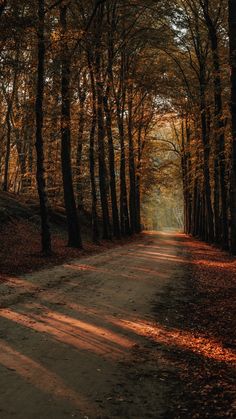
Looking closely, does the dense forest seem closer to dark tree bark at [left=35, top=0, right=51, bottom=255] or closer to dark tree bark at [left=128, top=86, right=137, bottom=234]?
dark tree bark at [left=35, top=0, right=51, bottom=255]

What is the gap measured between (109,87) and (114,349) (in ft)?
78.9

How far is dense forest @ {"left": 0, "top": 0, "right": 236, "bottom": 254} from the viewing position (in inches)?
683

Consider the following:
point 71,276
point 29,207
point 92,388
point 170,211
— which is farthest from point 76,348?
point 170,211

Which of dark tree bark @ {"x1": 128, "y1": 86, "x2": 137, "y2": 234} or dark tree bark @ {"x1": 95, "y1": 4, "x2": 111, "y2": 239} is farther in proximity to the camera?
dark tree bark @ {"x1": 128, "y1": 86, "x2": 137, "y2": 234}

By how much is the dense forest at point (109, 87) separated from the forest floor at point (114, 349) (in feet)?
20.4

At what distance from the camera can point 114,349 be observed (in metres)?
6.77

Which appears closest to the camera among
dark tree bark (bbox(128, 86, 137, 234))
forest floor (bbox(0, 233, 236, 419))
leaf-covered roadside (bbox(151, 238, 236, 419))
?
forest floor (bbox(0, 233, 236, 419))

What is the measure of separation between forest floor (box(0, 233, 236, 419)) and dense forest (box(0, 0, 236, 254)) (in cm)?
622

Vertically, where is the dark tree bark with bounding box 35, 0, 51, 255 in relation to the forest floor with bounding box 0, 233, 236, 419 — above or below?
above

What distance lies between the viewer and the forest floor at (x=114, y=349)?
4918mm

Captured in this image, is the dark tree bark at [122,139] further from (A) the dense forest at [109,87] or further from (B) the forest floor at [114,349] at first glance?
(B) the forest floor at [114,349]

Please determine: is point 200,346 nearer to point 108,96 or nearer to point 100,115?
point 100,115

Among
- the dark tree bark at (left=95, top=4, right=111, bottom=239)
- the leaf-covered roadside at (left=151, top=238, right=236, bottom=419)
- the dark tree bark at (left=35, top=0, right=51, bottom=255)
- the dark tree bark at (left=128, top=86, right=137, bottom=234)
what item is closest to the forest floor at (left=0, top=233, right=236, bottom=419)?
the leaf-covered roadside at (left=151, top=238, right=236, bottom=419)

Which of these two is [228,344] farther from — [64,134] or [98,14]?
[98,14]
